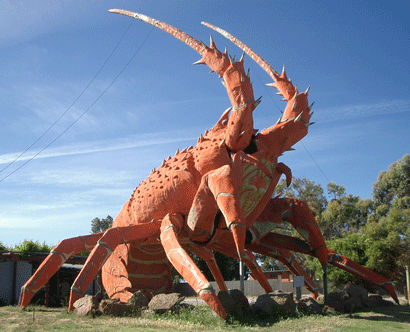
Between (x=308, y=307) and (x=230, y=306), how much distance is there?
2499 mm

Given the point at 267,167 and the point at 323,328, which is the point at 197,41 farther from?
the point at 323,328

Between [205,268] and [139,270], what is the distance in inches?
680

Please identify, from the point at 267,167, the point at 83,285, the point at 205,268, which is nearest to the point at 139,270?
the point at 83,285

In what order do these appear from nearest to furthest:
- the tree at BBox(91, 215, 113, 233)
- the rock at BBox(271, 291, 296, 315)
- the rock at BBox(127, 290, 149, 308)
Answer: the rock at BBox(271, 291, 296, 315) → the rock at BBox(127, 290, 149, 308) → the tree at BBox(91, 215, 113, 233)

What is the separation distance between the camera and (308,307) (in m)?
10.4

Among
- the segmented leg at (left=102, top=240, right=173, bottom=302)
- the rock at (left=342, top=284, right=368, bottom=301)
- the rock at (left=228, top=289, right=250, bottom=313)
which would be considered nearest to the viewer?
the rock at (left=228, top=289, right=250, bottom=313)

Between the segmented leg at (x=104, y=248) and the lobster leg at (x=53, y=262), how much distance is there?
1008 mm

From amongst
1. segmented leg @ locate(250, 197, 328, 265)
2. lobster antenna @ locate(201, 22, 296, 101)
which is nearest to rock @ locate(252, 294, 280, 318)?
segmented leg @ locate(250, 197, 328, 265)

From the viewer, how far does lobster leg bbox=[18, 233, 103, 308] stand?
1062 cm

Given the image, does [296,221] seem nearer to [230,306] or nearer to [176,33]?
[230,306]

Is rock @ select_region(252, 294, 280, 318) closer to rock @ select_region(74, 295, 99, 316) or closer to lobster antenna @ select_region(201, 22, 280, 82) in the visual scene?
rock @ select_region(74, 295, 99, 316)

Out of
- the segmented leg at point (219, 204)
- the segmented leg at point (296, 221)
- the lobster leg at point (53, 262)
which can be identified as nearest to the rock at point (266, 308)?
the segmented leg at point (219, 204)

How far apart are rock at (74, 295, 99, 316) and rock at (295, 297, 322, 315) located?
5.43 m

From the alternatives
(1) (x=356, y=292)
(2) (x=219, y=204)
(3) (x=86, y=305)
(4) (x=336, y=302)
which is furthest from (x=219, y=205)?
(1) (x=356, y=292)
